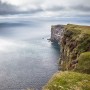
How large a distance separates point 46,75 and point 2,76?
33.2 meters

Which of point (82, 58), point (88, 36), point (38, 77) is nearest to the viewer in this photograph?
point (82, 58)

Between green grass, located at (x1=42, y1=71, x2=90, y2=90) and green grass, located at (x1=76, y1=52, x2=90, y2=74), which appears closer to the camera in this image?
green grass, located at (x1=42, y1=71, x2=90, y2=90)

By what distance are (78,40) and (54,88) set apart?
109474 mm

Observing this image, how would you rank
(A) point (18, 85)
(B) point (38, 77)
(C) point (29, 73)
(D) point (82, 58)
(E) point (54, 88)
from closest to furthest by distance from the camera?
(E) point (54, 88) → (D) point (82, 58) → (A) point (18, 85) → (B) point (38, 77) → (C) point (29, 73)

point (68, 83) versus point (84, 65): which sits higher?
point (68, 83)

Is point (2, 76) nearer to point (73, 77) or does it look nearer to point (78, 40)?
point (78, 40)

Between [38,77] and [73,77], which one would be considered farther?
[38,77]

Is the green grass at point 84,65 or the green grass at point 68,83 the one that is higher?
the green grass at point 68,83

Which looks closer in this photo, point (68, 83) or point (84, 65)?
point (68, 83)

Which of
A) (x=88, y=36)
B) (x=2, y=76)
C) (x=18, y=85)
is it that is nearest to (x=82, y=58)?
(x=88, y=36)

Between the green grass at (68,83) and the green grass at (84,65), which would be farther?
the green grass at (84,65)

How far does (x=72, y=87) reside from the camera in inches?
1242

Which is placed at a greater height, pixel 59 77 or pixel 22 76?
pixel 59 77

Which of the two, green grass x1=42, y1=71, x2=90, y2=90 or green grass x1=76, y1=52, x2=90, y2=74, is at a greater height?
green grass x1=42, y1=71, x2=90, y2=90
